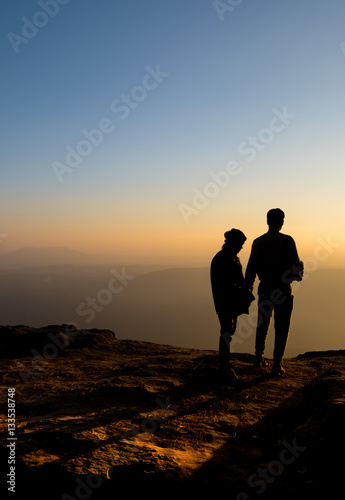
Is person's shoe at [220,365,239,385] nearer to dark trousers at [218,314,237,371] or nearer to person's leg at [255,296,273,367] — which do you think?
dark trousers at [218,314,237,371]

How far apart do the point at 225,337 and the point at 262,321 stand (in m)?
1.44

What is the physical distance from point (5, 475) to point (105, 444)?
1030 millimetres

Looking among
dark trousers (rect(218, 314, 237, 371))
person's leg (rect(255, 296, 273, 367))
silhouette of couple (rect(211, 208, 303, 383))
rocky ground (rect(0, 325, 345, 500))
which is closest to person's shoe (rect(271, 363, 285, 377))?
silhouette of couple (rect(211, 208, 303, 383))

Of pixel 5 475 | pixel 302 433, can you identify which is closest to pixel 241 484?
pixel 302 433

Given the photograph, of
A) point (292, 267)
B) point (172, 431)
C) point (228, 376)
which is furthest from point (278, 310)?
point (172, 431)

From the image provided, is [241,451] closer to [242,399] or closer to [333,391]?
[242,399]

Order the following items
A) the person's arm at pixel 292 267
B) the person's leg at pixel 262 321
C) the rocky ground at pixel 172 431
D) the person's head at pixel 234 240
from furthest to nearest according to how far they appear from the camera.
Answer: the person's leg at pixel 262 321 → the person's arm at pixel 292 267 → the person's head at pixel 234 240 → the rocky ground at pixel 172 431

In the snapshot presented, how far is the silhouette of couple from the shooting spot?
6.64 m

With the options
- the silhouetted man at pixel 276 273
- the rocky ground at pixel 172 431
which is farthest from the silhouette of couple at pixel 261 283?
the rocky ground at pixel 172 431

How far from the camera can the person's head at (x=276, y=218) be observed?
24.3 feet

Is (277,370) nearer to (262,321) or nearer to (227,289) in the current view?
(262,321)

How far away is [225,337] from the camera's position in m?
6.64

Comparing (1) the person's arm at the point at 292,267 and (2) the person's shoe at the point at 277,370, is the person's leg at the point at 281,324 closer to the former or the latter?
(2) the person's shoe at the point at 277,370

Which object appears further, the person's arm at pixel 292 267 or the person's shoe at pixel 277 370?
the person's shoe at pixel 277 370
